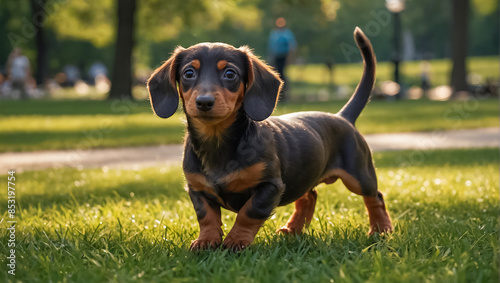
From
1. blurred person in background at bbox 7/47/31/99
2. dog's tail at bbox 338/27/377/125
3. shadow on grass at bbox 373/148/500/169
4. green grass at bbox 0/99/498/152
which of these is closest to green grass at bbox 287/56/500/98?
blurred person in background at bbox 7/47/31/99

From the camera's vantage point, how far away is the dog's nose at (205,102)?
3.12m

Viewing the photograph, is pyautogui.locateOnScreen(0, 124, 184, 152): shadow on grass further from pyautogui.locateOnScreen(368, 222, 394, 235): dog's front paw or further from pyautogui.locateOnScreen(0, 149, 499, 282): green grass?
pyautogui.locateOnScreen(368, 222, 394, 235): dog's front paw

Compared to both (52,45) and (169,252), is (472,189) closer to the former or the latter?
(169,252)

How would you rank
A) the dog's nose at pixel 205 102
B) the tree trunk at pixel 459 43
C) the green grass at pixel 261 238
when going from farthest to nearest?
the tree trunk at pixel 459 43 → the dog's nose at pixel 205 102 → the green grass at pixel 261 238

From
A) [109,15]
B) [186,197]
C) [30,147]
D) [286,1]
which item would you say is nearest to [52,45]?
[109,15]

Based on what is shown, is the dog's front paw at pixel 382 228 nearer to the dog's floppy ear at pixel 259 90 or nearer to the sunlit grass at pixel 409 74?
the dog's floppy ear at pixel 259 90

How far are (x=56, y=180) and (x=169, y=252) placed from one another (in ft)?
12.3

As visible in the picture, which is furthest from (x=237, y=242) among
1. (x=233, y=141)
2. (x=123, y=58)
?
(x=123, y=58)

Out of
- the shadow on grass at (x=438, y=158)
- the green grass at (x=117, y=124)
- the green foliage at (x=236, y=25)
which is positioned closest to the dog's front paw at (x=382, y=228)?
the shadow on grass at (x=438, y=158)

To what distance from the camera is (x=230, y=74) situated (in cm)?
340

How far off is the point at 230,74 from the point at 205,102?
35cm

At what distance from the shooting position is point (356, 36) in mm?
4434

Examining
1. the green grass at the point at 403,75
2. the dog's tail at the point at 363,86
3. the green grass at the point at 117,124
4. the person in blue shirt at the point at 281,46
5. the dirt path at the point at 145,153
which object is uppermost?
the dog's tail at the point at 363,86

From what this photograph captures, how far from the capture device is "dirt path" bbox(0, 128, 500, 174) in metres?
8.51
